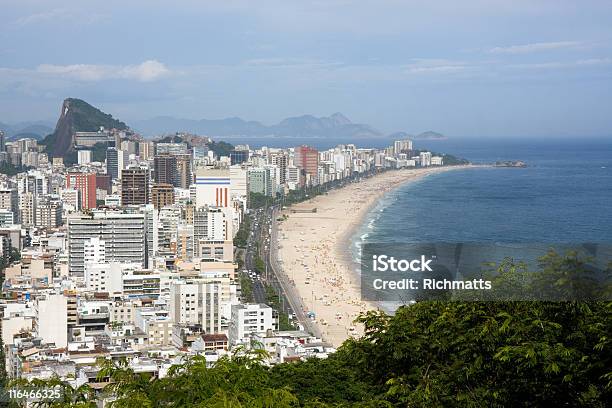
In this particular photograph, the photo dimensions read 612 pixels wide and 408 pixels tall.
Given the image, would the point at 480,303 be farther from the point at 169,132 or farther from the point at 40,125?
the point at 40,125

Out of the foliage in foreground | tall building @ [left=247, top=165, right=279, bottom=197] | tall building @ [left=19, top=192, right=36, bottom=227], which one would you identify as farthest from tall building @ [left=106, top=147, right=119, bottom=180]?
the foliage in foreground

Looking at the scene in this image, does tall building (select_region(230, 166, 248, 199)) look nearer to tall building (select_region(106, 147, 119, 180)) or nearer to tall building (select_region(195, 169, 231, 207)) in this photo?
tall building (select_region(195, 169, 231, 207))

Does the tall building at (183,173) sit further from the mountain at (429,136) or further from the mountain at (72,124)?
the mountain at (429,136)

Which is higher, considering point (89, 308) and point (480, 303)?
point (480, 303)

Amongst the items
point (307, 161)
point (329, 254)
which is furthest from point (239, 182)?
point (329, 254)

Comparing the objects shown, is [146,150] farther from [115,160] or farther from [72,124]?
[72,124]

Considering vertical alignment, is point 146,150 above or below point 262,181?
above

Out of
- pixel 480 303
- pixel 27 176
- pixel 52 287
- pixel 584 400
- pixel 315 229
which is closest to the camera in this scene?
pixel 584 400

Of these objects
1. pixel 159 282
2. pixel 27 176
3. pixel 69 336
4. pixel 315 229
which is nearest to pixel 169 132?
pixel 27 176
